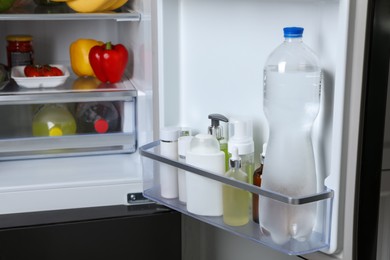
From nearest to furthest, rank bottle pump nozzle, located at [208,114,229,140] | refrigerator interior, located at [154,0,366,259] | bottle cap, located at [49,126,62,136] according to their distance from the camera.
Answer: refrigerator interior, located at [154,0,366,259], bottle pump nozzle, located at [208,114,229,140], bottle cap, located at [49,126,62,136]

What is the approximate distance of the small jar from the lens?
1.95 m

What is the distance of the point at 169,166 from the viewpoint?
4.41 feet

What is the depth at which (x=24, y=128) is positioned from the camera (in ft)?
5.92

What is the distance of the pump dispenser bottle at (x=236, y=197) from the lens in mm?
1159

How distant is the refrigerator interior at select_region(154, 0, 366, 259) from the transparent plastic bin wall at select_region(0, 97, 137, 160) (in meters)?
0.34

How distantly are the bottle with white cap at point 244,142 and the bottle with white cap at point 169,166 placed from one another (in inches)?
7.9

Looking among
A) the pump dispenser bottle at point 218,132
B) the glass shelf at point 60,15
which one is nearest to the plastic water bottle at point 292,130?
Result: the pump dispenser bottle at point 218,132

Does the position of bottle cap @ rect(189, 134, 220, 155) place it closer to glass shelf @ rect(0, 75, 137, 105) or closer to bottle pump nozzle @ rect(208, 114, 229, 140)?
bottle pump nozzle @ rect(208, 114, 229, 140)

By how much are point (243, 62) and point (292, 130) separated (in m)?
0.25

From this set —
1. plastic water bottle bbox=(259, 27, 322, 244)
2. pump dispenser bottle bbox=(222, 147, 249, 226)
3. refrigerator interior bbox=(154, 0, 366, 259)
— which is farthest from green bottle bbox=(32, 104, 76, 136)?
plastic water bottle bbox=(259, 27, 322, 244)

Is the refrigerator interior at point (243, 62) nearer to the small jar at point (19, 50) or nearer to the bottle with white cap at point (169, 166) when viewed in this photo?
the bottle with white cap at point (169, 166)

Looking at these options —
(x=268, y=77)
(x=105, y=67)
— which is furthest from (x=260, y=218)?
(x=105, y=67)

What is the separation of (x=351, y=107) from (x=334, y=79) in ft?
0.26

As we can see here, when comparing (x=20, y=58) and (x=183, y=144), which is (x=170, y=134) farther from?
(x=20, y=58)
